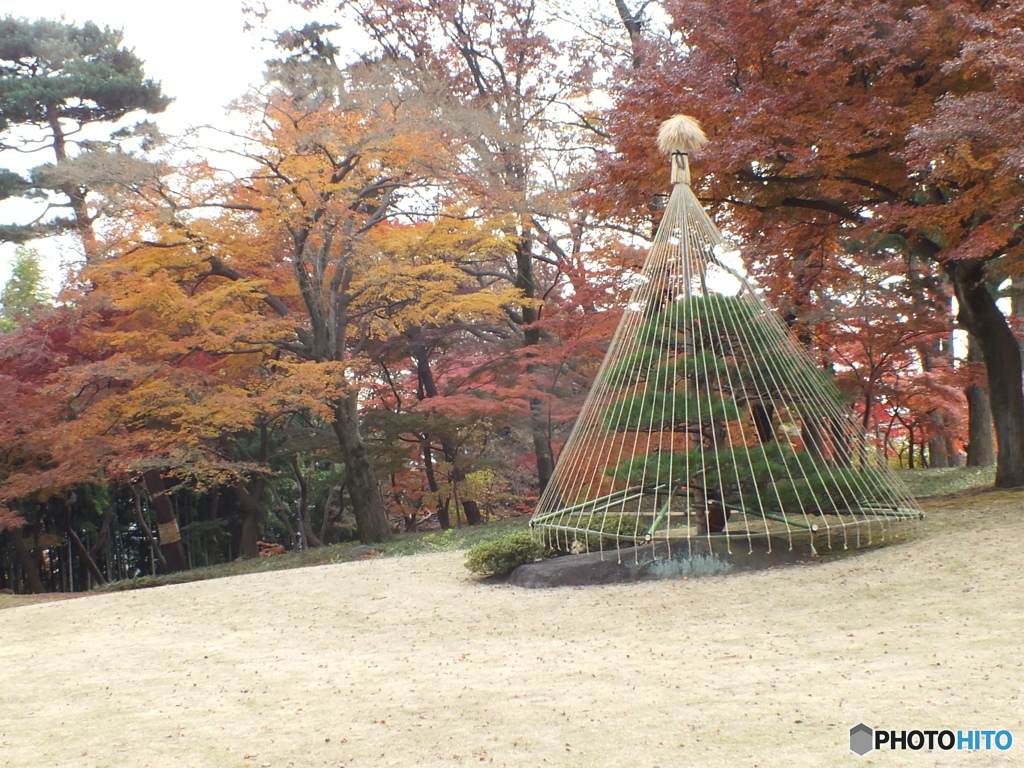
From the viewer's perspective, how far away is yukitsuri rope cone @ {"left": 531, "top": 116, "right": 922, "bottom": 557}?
5367 mm

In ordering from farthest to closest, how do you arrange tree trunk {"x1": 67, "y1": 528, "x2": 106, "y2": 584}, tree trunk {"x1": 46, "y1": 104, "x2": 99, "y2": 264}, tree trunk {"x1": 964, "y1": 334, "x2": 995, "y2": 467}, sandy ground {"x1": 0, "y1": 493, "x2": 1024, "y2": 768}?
tree trunk {"x1": 67, "y1": 528, "x2": 106, "y2": 584} < tree trunk {"x1": 46, "y1": 104, "x2": 99, "y2": 264} < tree trunk {"x1": 964, "y1": 334, "x2": 995, "y2": 467} < sandy ground {"x1": 0, "y1": 493, "x2": 1024, "y2": 768}

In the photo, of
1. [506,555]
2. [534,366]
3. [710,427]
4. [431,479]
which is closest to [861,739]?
[710,427]

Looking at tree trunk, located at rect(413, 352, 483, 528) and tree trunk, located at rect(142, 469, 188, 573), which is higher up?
tree trunk, located at rect(413, 352, 483, 528)

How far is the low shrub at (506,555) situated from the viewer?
241 inches

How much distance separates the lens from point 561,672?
143 inches

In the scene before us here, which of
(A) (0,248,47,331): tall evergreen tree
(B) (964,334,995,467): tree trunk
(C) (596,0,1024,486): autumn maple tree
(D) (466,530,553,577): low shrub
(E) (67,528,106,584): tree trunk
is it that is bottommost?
(E) (67,528,106,584): tree trunk

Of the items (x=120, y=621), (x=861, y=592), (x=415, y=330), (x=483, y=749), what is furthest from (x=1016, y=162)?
(x=415, y=330)

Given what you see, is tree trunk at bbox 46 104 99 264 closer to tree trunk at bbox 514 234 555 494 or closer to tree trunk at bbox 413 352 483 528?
tree trunk at bbox 413 352 483 528

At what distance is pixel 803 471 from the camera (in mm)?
5301

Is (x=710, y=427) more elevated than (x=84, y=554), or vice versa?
(x=710, y=427)

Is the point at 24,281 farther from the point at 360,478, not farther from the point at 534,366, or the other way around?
the point at 534,366

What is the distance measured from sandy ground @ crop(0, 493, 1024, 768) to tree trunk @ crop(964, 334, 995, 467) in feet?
17.7

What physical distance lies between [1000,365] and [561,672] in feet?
17.1

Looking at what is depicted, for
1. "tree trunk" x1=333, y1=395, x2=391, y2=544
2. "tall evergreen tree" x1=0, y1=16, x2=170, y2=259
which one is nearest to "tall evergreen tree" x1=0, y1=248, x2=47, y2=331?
"tall evergreen tree" x1=0, y1=16, x2=170, y2=259
